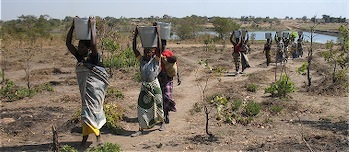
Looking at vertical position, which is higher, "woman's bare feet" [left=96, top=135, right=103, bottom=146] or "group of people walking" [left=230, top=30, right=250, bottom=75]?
"group of people walking" [left=230, top=30, right=250, bottom=75]

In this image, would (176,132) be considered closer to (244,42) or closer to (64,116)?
(64,116)

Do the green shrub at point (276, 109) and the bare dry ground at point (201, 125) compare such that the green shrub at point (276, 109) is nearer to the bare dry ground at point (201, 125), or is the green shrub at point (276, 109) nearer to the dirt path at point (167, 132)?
the bare dry ground at point (201, 125)

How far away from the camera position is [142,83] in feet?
17.6

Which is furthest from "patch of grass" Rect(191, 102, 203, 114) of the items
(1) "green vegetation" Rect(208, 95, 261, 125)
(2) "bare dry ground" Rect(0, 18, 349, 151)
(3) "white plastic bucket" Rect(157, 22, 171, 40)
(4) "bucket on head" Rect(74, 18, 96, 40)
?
(4) "bucket on head" Rect(74, 18, 96, 40)

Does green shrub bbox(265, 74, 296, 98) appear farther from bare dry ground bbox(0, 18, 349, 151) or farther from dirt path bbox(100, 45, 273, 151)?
dirt path bbox(100, 45, 273, 151)

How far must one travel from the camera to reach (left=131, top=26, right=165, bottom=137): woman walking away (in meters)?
5.25

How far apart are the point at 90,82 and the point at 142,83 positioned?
0.92m

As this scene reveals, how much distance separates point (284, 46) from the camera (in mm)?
15680

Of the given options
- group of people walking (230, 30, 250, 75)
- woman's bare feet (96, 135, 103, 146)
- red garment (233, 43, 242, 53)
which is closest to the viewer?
woman's bare feet (96, 135, 103, 146)

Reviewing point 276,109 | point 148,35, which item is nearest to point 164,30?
point 148,35

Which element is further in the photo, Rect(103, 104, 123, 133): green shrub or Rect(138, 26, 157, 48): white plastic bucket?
Rect(103, 104, 123, 133): green shrub

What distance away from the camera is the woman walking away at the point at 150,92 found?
5.25 meters

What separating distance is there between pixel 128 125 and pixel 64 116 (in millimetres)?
1147

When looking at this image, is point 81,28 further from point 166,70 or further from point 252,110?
point 252,110
